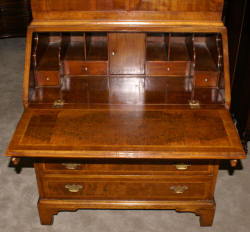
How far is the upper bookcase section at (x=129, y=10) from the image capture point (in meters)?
2.31

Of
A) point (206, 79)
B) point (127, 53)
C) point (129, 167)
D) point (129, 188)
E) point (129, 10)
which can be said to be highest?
point (129, 10)

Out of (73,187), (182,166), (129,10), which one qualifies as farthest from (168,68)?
(73,187)

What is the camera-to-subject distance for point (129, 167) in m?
2.53

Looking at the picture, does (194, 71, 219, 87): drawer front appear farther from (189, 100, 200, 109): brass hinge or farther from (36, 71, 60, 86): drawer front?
(36, 71, 60, 86): drawer front

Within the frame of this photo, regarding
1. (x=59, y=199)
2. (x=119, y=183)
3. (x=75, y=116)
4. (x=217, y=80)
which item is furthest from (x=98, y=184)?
(x=217, y=80)

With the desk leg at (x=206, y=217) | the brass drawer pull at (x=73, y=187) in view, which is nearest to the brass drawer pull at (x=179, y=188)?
the desk leg at (x=206, y=217)

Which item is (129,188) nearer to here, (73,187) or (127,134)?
(73,187)

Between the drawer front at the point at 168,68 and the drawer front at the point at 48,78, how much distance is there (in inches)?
26.8

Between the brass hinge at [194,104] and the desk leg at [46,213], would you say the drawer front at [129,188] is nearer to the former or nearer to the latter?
the desk leg at [46,213]

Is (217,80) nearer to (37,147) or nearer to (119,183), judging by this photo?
(119,183)

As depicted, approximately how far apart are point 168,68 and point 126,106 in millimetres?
507

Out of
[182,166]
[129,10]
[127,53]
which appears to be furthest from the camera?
[127,53]

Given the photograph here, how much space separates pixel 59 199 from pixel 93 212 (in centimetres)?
37

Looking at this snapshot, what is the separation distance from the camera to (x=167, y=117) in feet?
7.88
